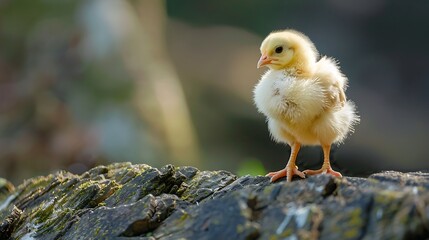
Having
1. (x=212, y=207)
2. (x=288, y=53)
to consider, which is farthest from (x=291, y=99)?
(x=212, y=207)

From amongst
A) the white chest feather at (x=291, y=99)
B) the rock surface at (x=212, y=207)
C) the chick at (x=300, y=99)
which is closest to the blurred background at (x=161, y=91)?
the rock surface at (x=212, y=207)

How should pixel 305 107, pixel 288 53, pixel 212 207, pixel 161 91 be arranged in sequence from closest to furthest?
pixel 212 207 → pixel 305 107 → pixel 288 53 → pixel 161 91

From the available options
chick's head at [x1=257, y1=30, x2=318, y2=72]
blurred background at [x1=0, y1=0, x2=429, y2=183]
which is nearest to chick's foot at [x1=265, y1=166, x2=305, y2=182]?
chick's head at [x1=257, y1=30, x2=318, y2=72]

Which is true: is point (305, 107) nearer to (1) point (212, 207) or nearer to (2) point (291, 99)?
(2) point (291, 99)

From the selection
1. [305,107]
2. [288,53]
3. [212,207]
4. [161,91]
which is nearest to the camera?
[212,207]

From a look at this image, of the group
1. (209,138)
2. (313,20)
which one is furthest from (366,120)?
(313,20)

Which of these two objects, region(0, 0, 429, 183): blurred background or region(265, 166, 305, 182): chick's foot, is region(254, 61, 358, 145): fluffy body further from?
region(0, 0, 429, 183): blurred background
